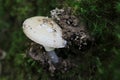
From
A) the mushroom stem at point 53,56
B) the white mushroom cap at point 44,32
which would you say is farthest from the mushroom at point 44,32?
the mushroom stem at point 53,56

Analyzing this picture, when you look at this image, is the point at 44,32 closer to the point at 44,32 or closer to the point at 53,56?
the point at 44,32

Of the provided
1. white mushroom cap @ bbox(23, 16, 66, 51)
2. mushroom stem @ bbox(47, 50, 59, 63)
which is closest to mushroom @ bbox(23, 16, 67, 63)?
white mushroom cap @ bbox(23, 16, 66, 51)

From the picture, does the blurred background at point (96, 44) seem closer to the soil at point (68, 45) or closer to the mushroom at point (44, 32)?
the soil at point (68, 45)

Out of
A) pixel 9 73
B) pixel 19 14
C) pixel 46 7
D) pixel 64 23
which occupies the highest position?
pixel 64 23

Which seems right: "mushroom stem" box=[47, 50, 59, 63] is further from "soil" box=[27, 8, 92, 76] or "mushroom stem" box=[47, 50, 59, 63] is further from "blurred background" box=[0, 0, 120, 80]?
"blurred background" box=[0, 0, 120, 80]

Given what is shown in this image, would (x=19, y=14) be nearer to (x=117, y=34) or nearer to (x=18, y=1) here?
(x=18, y=1)

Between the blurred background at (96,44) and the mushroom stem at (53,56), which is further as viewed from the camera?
the mushroom stem at (53,56)

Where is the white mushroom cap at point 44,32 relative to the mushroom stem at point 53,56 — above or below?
above

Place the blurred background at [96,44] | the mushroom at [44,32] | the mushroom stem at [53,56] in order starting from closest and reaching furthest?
1. the mushroom at [44,32]
2. the blurred background at [96,44]
3. the mushroom stem at [53,56]

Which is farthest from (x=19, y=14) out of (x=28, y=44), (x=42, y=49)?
(x=42, y=49)
